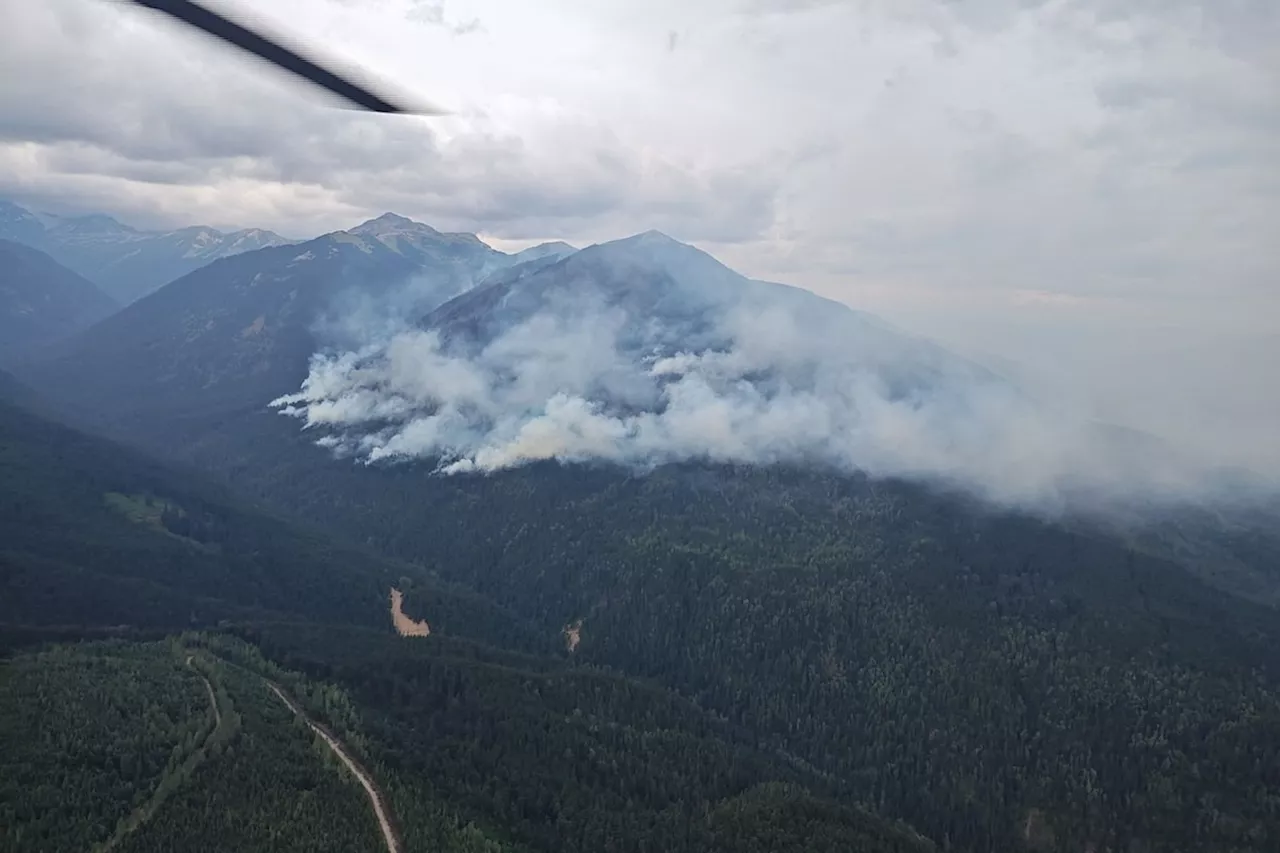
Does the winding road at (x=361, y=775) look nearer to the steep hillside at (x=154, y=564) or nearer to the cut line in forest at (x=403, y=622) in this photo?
the steep hillside at (x=154, y=564)

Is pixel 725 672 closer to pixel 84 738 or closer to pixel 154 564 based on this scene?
pixel 84 738

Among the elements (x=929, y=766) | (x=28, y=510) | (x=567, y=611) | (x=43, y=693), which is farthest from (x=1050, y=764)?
(x=28, y=510)

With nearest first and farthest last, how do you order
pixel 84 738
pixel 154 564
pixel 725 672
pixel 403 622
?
pixel 84 738 < pixel 725 672 < pixel 154 564 < pixel 403 622

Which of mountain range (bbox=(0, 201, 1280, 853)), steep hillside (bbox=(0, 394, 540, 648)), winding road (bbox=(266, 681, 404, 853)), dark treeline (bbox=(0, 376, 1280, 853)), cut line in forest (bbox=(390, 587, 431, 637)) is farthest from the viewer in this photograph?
cut line in forest (bbox=(390, 587, 431, 637))

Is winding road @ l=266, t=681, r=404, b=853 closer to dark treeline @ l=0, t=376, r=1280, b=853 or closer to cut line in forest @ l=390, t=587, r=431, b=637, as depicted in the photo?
dark treeline @ l=0, t=376, r=1280, b=853

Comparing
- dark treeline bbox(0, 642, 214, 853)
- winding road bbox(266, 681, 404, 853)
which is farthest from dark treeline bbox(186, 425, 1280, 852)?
dark treeline bbox(0, 642, 214, 853)

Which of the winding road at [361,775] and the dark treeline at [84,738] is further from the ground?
the dark treeline at [84,738]

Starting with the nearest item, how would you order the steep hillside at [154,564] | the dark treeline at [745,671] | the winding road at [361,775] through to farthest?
the winding road at [361,775] → the dark treeline at [745,671] → the steep hillside at [154,564]

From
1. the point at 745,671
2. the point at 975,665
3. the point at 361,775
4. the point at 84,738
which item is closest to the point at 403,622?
the point at 745,671

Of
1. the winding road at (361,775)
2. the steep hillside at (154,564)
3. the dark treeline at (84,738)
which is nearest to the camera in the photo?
the dark treeline at (84,738)

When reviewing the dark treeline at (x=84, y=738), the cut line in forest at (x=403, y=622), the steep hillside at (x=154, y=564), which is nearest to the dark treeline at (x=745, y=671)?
the steep hillside at (x=154, y=564)

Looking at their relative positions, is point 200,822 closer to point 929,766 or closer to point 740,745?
point 740,745
